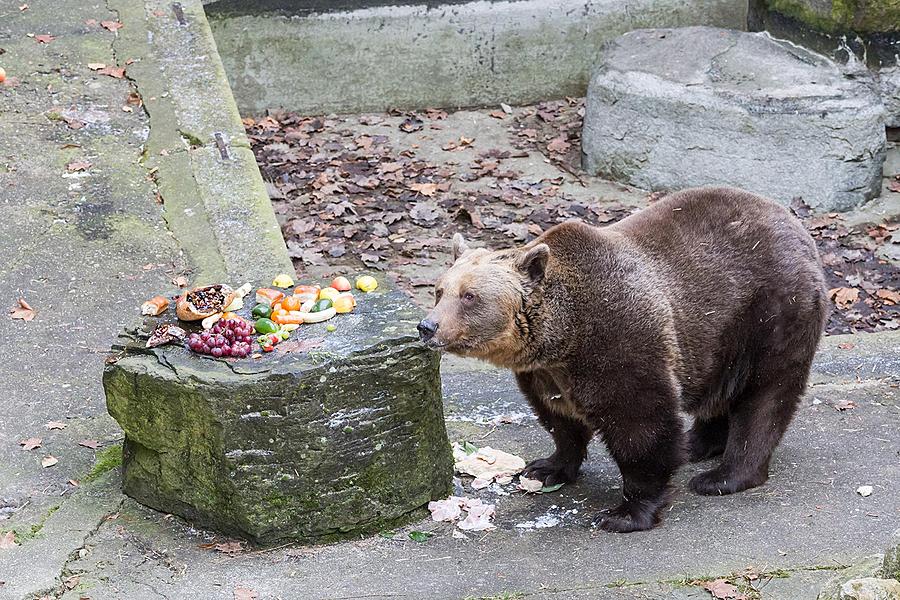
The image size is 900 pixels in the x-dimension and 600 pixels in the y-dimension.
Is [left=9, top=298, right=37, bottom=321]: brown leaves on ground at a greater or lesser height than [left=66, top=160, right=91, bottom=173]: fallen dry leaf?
lesser

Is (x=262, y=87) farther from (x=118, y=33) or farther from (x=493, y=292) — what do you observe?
(x=493, y=292)

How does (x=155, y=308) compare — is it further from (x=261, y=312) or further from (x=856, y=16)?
(x=856, y=16)

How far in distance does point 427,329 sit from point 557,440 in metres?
1.15

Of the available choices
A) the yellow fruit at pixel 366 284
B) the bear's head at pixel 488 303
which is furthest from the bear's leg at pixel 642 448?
the yellow fruit at pixel 366 284

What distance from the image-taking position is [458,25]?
1187 centimetres

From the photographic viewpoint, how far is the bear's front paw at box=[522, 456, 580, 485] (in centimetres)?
571

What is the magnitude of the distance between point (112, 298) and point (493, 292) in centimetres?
279

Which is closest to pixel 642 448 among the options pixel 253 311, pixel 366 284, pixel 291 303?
pixel 366 284

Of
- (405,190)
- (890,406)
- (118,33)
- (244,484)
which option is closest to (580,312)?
(244,484)

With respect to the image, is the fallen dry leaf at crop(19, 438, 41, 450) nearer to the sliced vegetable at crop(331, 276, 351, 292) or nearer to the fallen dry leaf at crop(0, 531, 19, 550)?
the fallen dry leaf at crop(0, 531, 19, 550)

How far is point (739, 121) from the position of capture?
992 cm

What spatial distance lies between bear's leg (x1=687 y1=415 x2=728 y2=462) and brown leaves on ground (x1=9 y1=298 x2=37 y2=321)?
3687 millimetres

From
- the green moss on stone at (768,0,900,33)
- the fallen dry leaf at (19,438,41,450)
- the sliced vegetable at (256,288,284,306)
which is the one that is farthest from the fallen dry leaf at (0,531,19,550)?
the green moss on stone at (768,0,900,33)

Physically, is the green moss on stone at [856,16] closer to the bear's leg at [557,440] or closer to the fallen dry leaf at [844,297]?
the fallen dry leaf at [844,297]
